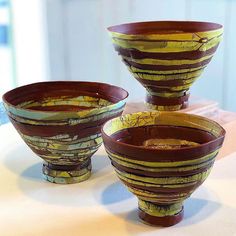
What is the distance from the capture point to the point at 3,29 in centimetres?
142

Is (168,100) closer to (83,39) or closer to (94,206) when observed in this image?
(94,206)

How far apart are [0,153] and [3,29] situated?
27.8 inches

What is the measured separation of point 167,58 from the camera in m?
0.71

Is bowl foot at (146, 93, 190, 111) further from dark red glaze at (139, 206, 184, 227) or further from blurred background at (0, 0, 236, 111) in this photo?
blurred background at (0, 0, 236, 111)

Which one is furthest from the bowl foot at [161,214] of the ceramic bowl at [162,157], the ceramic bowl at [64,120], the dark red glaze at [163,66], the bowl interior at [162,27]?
the bowl interior at [162,27]

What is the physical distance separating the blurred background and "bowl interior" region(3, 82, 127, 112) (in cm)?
67

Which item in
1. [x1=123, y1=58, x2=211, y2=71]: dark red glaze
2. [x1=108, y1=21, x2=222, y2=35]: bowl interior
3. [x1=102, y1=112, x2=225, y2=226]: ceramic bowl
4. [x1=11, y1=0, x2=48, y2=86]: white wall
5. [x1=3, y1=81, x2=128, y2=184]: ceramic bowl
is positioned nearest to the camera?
[x1=102, y1=112, x2=225, y2=226]: ceramic bowl

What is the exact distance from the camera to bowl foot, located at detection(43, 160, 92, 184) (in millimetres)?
686

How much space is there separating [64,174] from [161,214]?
18 cm

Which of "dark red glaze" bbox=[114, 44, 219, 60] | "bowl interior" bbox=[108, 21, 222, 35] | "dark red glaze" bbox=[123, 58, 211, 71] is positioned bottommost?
"dark red glaze" bbox=[123, 58, 211, 71]

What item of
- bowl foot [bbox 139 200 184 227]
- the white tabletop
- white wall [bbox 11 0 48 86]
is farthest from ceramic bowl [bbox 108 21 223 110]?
white wall [bbox 11 0 48 86]

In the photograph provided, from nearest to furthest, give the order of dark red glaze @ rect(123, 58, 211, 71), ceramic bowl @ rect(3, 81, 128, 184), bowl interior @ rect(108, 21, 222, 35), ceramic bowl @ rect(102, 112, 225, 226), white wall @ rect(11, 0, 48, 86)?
ceramic bowl @ rect(102, 112, 225, 226), ceramic bowl @ rect(3, 81, 128, 184), dark red glaze @ rect(123, 58, 211, 71), bowl interior @ rect(108, 21, 222, 35), white wall @ rect(11, 0, 48, 86)

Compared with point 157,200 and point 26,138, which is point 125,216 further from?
point 26,138

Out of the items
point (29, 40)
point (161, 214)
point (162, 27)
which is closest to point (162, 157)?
point (161, 214)
